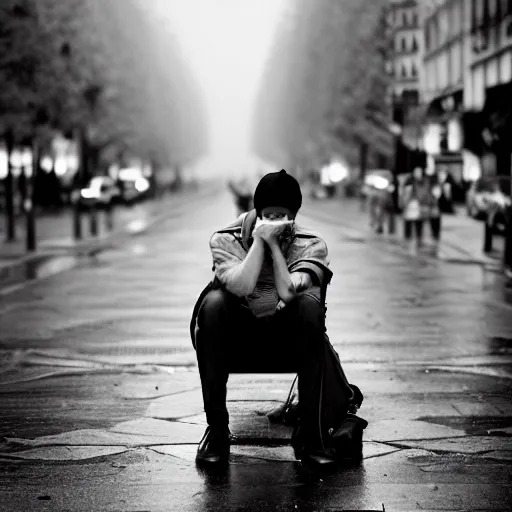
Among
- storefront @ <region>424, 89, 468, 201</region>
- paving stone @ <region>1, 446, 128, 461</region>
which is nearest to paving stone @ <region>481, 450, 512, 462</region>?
paving stone @ <region>1, 446, 128, 461</region>

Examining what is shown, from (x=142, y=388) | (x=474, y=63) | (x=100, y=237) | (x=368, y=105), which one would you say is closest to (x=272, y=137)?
(x=368, y=105)

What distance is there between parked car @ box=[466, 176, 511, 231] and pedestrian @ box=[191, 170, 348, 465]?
53.6ft

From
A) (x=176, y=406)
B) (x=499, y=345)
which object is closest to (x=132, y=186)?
(x=499, y=345)

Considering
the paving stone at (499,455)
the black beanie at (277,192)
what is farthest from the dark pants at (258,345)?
the paving stone at (499,455)

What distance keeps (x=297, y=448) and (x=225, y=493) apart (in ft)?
2.97

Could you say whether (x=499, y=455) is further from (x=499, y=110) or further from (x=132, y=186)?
(x=132, y=186)

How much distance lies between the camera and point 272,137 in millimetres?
147250

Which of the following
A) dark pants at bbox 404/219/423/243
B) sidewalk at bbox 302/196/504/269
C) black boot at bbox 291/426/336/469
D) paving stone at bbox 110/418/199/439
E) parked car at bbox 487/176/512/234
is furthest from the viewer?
dark pants at bbox 404/219/423/243

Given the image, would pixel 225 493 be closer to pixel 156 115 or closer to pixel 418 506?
pixel 418 506

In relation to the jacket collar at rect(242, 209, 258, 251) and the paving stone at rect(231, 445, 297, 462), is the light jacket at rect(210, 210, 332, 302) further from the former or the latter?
the paving stone at rect(231, 445, 297, 462)

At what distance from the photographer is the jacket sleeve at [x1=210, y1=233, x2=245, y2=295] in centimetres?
620

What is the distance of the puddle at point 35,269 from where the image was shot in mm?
18359

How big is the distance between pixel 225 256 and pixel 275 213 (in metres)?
0.35

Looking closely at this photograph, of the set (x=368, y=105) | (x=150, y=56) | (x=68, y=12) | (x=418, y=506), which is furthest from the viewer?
(x=150, y=56)
